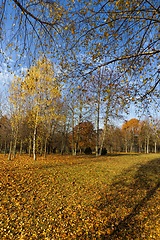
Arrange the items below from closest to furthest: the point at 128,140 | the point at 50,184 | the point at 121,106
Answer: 1. the point at 121,106
2. the point at 50,184
3. the point at 128,140

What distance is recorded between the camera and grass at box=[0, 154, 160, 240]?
138 inches

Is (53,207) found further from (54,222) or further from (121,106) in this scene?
(121,106)

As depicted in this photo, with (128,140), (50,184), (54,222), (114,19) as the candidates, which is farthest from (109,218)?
(128,140)

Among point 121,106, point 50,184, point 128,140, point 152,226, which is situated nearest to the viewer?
point 152,226

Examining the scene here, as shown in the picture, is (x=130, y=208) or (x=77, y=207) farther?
(x=130, y=208)

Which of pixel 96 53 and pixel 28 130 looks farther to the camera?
pixel 28 130

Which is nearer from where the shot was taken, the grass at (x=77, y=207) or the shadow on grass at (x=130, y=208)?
the grass at (x=77, y=207)

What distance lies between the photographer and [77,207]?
4.41 metres

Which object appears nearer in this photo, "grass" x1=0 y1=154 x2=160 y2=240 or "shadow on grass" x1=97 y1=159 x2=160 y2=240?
"grass" x1=0 y1=154 x2=160 y2=240

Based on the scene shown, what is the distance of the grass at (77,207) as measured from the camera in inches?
138

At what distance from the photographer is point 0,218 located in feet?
12.4

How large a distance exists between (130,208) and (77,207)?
1.87m

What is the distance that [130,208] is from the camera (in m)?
4.56

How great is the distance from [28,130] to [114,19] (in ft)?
48.4
